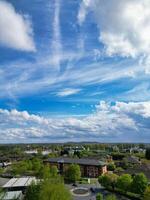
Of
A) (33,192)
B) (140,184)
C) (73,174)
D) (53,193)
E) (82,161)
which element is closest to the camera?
(53,193)

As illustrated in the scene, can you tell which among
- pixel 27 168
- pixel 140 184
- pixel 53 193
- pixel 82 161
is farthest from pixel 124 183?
pixel 27 168

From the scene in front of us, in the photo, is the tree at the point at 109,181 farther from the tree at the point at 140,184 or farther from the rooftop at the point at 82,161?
the rooftop at the point at 82,161

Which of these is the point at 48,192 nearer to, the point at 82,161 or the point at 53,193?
the point at 53,193

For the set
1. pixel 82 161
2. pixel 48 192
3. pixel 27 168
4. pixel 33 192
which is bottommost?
pixel 33 192

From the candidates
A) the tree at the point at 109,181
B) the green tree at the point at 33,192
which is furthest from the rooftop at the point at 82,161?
the green tree at the point at 33,192

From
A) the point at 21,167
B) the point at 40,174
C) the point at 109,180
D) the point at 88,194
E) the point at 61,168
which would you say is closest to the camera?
the point at 88,194

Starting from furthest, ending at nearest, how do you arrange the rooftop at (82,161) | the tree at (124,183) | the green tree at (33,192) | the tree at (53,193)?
the rooftop at (82,161) → the tree at (124,183) → the green tree at (33,192) → the tree at (53,193)

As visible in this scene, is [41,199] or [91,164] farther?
[91,164]

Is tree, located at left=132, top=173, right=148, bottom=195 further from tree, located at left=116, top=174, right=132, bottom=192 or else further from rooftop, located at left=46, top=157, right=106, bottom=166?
rooftop, located at left=46, top=157, right=106, bottom=166

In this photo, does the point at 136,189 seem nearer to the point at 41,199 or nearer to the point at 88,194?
the point at 88,194

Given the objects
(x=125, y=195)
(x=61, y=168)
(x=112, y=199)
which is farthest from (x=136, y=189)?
(x=61, y=168)

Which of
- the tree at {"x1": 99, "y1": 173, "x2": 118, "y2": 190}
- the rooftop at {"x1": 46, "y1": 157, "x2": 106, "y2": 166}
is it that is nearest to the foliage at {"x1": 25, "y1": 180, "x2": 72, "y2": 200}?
the tree at {"x1": 99, "y1": 173, "x2": 118, "y2": 190}
